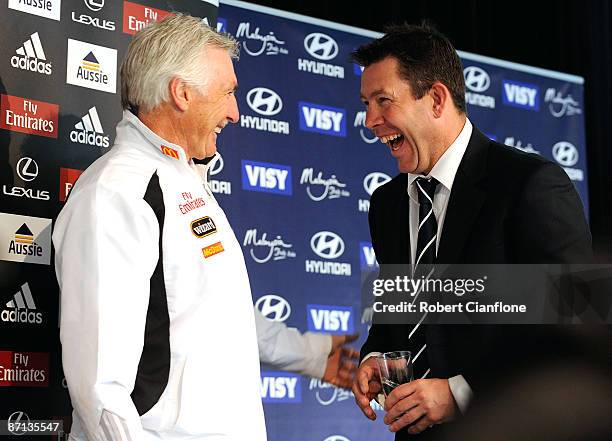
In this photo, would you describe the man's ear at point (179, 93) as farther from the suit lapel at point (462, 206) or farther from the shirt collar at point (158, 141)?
the suit lapel at point (462, 206)

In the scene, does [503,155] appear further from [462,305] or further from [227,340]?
[227,340]

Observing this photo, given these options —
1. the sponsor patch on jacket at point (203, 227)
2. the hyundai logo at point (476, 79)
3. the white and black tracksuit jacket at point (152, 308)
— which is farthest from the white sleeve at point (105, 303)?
the hyundai logo at point (476, 79)

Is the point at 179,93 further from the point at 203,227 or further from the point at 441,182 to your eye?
the point at 441,182

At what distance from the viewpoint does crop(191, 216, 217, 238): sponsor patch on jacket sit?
8.25ft

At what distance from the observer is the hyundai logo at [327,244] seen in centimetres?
520

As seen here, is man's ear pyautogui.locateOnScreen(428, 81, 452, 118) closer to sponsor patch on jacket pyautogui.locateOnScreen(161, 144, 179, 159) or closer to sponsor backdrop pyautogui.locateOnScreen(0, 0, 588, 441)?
sponsor patch on jacket pyautogui.locateOnScreen(161, 144, 179, 159)

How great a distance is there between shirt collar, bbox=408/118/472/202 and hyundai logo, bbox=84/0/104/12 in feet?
4.00

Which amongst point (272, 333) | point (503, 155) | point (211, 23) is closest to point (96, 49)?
point (211, 23)

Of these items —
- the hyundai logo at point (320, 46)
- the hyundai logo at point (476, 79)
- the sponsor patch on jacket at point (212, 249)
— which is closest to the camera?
the sponsor patch on jacket at point (212, 249)

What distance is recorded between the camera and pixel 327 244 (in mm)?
5234

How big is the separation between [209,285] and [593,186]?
181 inches

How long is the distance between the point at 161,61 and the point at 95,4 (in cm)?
75

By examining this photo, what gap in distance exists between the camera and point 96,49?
3.23m

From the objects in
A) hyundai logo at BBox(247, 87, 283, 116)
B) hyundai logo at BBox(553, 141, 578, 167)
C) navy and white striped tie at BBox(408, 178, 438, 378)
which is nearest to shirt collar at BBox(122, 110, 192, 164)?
navy and white striped tie at BBox(408, 178, 438, 378)
